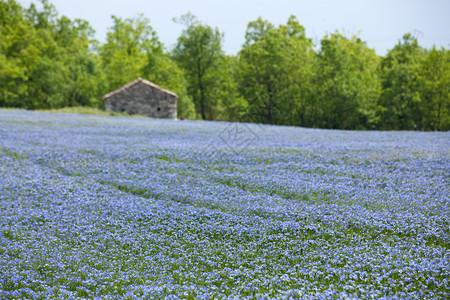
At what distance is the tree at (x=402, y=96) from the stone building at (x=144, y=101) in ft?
101

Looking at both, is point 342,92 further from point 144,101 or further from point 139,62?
point 139,62

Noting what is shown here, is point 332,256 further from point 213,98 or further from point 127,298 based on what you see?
point 213,98

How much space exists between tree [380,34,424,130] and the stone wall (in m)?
30.7

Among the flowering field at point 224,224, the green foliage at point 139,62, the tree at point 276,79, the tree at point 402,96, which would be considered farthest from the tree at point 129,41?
the flowering field at point 224,224

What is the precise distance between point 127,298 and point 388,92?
5859cm

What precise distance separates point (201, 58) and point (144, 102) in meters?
23.8

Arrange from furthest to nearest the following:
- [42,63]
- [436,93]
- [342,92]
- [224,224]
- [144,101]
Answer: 1. [42,63]
2. [436,93]
3. [342,92]
4. [144,101]
5. [224,224]

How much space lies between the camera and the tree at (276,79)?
202 ft

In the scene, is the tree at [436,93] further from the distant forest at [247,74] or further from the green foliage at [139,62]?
the green foliage at [139,62]

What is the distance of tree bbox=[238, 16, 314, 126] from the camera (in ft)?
202

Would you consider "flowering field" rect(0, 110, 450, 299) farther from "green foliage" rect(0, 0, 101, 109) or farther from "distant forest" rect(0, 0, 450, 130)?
"green foliage" rect(0, 0, 101, 109)

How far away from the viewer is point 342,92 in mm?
55344

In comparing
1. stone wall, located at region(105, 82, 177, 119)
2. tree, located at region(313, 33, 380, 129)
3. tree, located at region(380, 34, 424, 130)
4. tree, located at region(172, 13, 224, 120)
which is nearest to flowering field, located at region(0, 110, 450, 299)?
stone wall, located at region(105, 82, 177, 119)

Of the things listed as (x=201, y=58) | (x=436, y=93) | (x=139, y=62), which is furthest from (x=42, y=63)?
(x=436, y=93)
